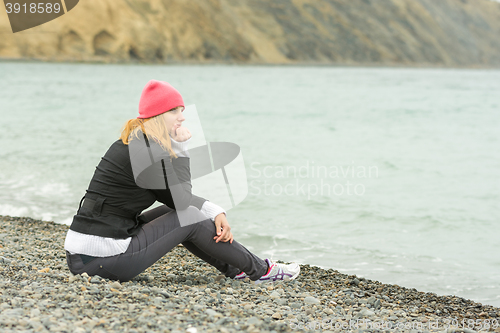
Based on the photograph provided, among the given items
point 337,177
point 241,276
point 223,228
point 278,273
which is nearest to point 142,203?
point 223,228

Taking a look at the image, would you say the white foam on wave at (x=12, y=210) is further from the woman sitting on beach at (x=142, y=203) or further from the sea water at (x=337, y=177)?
the woman sitting on beach at (x=142, y=203)

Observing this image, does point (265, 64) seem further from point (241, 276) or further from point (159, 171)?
point (159, 171)

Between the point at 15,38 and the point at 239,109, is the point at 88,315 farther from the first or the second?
the point at 15,38

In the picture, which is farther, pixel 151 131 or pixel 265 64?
pixel 265 64

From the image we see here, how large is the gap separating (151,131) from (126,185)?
418mm

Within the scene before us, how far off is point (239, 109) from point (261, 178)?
14126 mm

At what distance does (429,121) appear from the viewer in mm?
23125

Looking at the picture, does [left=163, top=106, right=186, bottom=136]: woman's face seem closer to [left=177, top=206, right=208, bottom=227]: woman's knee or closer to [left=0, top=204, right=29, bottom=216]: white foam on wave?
[left=177, top=206, right=208, bottom=227]: woman's knee

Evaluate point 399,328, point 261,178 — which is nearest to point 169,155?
point 399,328

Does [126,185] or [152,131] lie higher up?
[152,131]

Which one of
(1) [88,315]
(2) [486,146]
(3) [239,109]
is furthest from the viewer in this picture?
(3) [239,109]

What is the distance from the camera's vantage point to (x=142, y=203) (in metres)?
3.62

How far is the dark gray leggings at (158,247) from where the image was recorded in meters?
3.66

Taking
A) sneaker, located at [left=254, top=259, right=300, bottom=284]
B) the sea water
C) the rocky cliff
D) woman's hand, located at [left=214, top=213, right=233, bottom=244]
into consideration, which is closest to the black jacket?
woman's hand, located at [left=214, top=213, right=233, bottom=244]
